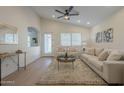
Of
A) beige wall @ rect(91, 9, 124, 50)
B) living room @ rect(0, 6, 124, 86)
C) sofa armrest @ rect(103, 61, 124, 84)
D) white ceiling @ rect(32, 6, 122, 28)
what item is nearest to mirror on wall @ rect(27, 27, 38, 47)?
living room @ rect(0, 6, 124, 86)

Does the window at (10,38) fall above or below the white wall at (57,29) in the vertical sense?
below

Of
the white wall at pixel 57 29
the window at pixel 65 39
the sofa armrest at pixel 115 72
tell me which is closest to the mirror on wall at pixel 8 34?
the sofa armrest at pixel 115 72

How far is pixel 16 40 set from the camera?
18.4 ft

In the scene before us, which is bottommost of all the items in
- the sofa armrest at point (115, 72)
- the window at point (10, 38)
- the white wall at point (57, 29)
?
the sofa armrest at point (115, 72)

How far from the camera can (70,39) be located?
11.4 meters

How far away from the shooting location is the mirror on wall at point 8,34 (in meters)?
4.48

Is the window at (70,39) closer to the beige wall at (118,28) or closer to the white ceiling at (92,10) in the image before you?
the white ceiling at (92,10)

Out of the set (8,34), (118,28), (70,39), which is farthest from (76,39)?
(8,34)

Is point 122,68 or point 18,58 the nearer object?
point 122,68

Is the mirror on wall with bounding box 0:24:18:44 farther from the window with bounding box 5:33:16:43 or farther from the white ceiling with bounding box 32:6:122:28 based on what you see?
the white ceiling with bounding box 32:6:122:28

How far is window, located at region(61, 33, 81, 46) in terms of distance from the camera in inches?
444
